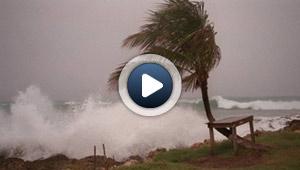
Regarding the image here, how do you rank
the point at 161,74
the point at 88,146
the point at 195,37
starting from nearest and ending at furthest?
the point at 161,74 < the point at 195,37 < the point at 88,146

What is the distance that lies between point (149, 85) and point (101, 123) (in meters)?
0.73

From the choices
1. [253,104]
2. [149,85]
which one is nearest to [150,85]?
[149,85]

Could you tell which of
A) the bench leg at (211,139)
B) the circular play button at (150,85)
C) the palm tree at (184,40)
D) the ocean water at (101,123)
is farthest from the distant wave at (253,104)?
the circular play button at (150,85)

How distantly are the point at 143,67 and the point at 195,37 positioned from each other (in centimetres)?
55

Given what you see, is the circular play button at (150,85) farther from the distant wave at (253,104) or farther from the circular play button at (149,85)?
the distant wave at (253,104)

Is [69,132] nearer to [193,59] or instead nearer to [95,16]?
[95,16]

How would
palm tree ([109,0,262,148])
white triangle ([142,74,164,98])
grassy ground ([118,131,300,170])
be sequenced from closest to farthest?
white triangle ([142,74,164,98])
grassy ground ([118,131,300,170])
palm tree ([109,0,262,148])

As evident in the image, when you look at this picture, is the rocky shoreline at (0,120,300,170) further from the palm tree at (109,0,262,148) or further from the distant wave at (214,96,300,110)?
the palm tree at (109,0,262,148)

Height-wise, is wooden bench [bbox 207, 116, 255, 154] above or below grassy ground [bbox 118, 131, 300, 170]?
above

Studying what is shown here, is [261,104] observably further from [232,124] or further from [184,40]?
[184,40]

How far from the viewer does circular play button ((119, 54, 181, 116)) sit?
2412 mm

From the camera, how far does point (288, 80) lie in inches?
113

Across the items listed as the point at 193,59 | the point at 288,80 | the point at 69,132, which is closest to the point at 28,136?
the point at 69,132

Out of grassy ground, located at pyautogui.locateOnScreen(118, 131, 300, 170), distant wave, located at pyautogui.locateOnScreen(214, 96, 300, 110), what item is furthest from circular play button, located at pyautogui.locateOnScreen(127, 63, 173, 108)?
distant wave, located at pyautogui.locateOnScreen(214, 96, 300, 110)
